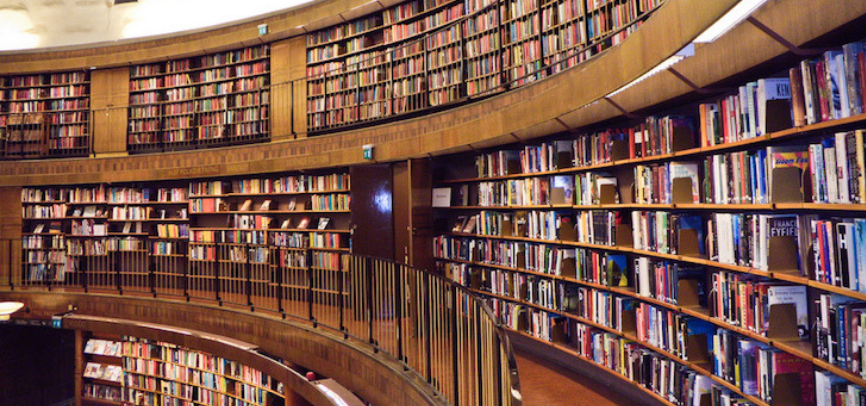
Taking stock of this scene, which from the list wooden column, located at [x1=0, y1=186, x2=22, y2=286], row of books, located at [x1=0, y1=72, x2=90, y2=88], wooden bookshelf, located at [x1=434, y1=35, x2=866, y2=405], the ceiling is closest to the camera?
wooden bookshelf, located at [x1=434, y1=35, x2=866, y2=405]

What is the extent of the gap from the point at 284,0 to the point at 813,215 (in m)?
7.48

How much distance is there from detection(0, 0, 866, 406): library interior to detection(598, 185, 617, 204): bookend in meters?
0.09

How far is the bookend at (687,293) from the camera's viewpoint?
296 cm

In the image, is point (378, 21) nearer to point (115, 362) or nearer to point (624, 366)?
point (624, 366)

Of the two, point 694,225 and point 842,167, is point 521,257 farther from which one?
point 842,167

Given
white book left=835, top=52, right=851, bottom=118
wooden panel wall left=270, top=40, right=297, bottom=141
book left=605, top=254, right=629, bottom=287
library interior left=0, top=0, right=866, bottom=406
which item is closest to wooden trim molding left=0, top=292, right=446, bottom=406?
library interior left=0, top=0, right=866, bottom=406

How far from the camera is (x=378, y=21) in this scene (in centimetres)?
725

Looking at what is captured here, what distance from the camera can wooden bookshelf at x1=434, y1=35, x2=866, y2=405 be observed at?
80.5 inches

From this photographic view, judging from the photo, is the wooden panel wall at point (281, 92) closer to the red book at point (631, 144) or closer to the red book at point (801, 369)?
the red book at point (631, 144)

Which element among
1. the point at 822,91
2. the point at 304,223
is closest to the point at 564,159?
the point at 822,91

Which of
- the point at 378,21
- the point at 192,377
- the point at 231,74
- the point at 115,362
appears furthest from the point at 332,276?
the point at 115,362

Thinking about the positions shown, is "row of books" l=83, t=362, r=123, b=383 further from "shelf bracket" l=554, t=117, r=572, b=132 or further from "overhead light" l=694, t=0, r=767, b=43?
"overhead light" l=694, t=0, r=767, b=43

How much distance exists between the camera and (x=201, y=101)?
28.7 ft

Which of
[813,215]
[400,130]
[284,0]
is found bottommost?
[813,215]
